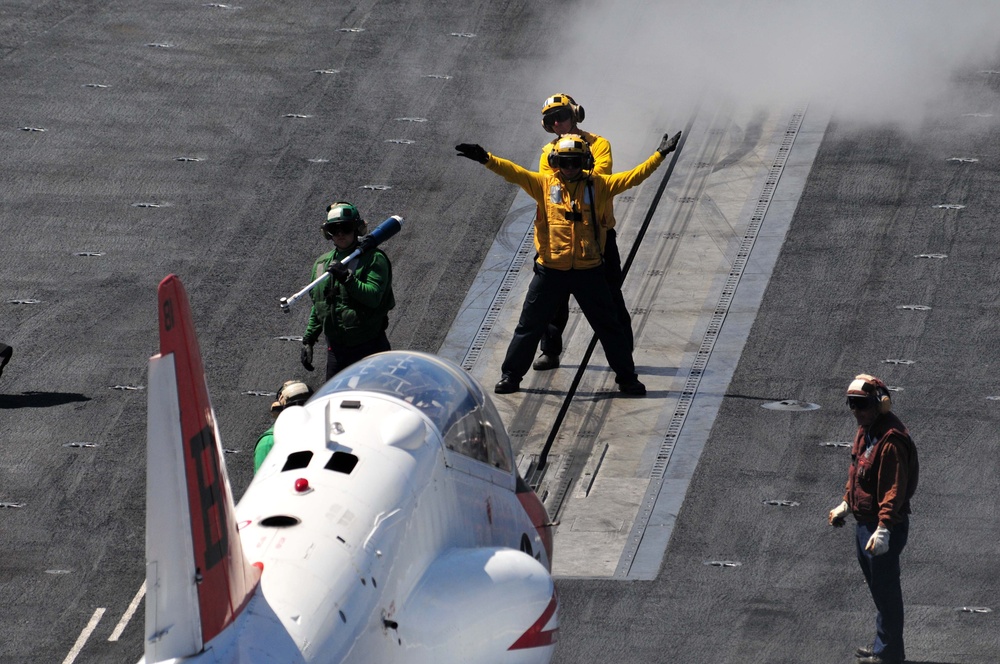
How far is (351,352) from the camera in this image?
1302cm

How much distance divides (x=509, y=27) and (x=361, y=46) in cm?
207

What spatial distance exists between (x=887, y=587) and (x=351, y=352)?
4.51 m

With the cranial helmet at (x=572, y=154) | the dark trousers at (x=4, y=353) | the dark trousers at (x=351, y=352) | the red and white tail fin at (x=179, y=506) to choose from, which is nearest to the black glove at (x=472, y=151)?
the cranial helmet at (x=572, y=154)

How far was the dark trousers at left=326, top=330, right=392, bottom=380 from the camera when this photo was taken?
13.0 m

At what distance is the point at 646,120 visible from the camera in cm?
1998

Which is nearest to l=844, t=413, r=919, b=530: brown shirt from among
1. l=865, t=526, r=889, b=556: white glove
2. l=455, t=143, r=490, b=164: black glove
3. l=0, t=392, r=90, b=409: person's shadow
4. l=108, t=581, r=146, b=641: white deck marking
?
l=865, t=526, r=889, b=556: white glove

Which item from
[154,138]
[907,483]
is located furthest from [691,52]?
[907,483]

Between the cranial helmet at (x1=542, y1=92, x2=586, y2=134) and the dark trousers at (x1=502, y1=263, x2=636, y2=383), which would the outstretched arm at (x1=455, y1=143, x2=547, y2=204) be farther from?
the dark trousers at (x1=502, y1=263, x2=636, y2=383)

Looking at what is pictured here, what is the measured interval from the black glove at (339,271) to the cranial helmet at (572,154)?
8.29 feet

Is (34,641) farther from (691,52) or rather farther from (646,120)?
(691,52)

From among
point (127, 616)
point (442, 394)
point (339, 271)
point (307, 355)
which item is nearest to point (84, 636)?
point (127, 616)

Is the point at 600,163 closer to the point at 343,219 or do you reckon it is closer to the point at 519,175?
the point at 519,175

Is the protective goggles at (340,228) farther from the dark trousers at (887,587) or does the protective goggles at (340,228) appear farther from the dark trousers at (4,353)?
the dark trousers at (887,587)

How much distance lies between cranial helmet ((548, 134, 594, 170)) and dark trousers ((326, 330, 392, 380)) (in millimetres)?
2212
